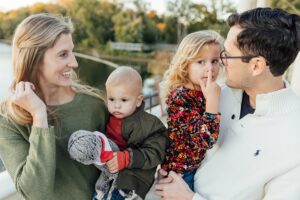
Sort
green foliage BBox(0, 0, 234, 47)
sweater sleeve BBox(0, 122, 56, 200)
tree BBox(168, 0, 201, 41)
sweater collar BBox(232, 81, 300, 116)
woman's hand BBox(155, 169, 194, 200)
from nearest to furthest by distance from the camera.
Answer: sweater sleeve BBox(0, 122, 56, 200) → sweater collar BBox(232, 81, 300, 116) → woman's hand BBox(155, 169, 194, 200) → tree BBox(168, 0, 201, 41) → green foliage BBox(0, 0, 234, 47)

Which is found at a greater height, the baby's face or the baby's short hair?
the baby's short hair

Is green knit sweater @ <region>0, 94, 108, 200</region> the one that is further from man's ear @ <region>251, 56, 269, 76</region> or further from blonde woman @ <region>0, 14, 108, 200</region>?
man's ear @ <region>251, 56, 269, 76</region>

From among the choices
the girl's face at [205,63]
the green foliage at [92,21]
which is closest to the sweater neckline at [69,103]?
the girl's face at [205,63]

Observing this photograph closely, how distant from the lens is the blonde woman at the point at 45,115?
106 cm

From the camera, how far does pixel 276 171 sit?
1.12 m

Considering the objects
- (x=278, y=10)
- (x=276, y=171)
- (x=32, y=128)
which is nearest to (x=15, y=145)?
(x=32, y=128)

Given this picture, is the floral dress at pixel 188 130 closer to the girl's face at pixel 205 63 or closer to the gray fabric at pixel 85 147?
the girl's face at pixel 205 63

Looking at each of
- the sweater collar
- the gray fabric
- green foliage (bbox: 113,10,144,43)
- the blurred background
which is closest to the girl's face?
the sweater collar

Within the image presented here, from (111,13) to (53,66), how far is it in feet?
123

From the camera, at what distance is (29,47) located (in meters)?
1.14

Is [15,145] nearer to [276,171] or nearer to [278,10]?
[276,171]

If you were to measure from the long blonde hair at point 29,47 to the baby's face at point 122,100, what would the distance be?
0.95ft

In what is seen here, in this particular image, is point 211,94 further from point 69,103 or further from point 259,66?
point 69,103

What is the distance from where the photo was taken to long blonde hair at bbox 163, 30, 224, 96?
1.36 meters
